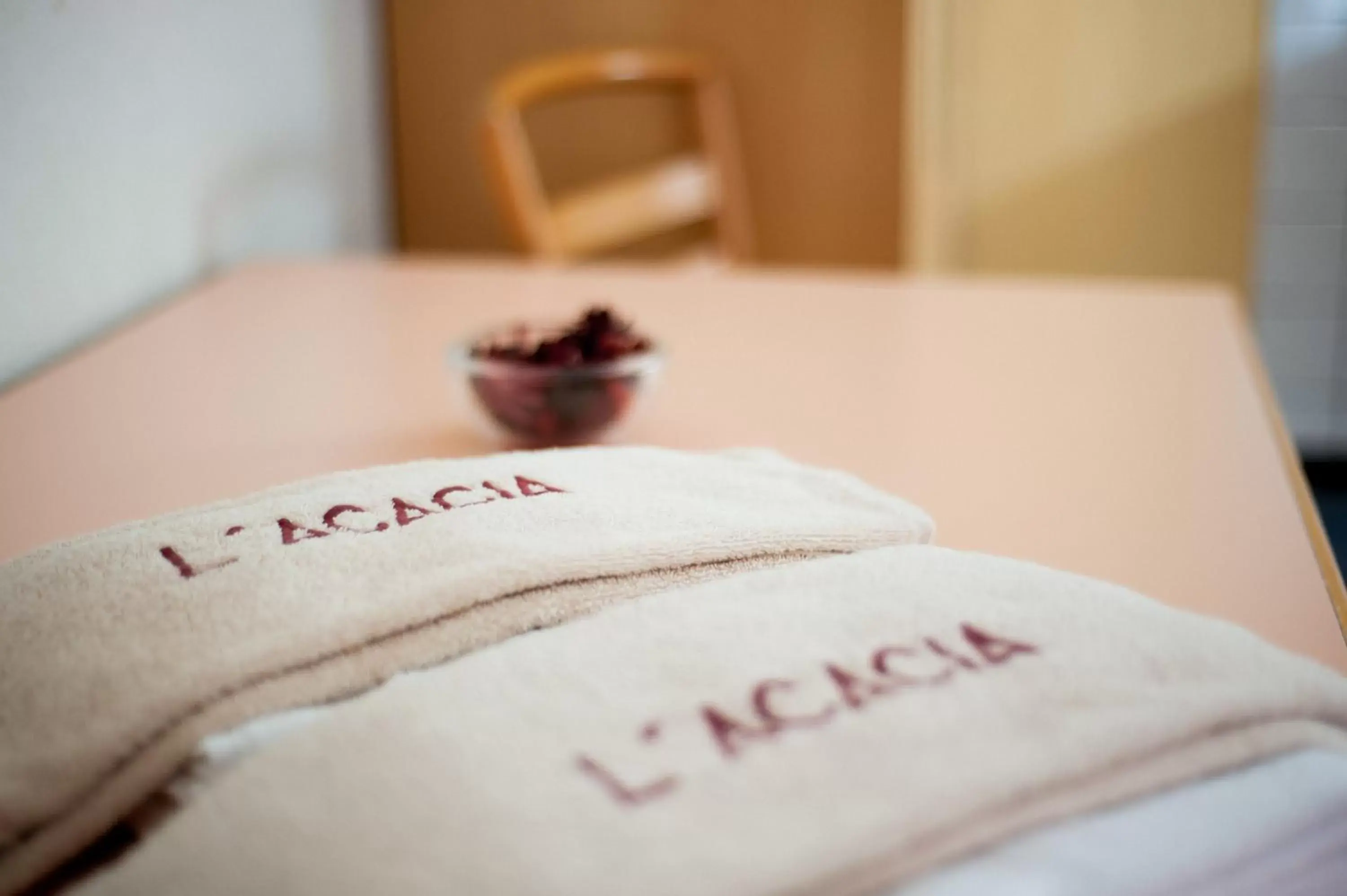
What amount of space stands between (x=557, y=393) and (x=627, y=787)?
0.42 m

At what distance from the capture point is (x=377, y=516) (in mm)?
467

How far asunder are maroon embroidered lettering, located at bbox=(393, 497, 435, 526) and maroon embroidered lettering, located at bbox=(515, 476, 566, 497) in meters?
0.04

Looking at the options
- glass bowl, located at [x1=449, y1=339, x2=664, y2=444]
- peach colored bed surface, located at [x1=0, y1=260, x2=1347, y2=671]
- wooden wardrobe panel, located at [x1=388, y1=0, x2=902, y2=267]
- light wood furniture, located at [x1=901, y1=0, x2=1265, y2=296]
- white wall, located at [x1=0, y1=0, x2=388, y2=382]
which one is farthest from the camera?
light wood furniture, located at [x1=901, y1=0, x2=1265, y2=296]

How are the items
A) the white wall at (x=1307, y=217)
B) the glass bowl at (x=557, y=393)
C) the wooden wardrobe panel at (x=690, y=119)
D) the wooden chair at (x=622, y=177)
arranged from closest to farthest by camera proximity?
the glass bowl at (x=557, y=393)
the wooden chair at (x=622, y=177)
the wooden wardrobe panel at (x=690, y=119)
the white wall at (x=1307, y=217)

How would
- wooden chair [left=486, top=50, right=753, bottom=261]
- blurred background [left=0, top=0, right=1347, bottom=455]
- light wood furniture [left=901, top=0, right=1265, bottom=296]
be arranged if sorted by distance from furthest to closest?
1. light wood furniture [left=901, top=0, right=1265, bottom=296]
2. wooden chair [left=486, top=50, right=753, bottom=261]
3. blurred background [left=0, top=0, right=1347, bottom=455]

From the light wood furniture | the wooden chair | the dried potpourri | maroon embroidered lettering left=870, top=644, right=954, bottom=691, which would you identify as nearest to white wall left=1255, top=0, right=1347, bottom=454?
the light wood furniture

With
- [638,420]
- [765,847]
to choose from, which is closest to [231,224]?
[638,420]

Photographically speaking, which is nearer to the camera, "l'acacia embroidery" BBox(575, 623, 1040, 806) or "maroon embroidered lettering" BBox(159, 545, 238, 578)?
"l'acacia embroidery" BBox(575, 623, 1040, 806)

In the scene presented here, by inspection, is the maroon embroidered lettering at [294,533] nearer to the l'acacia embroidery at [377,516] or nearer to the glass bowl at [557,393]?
the l'acacia embroidery at [377,516]

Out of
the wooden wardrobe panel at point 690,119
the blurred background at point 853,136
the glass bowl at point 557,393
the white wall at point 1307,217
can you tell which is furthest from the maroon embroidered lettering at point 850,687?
the white wall at point 1307,217

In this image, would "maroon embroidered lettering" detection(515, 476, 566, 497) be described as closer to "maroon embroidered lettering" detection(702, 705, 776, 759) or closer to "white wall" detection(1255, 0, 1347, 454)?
"maroon embroidered lettering" detection(702, 705, 776, 759)

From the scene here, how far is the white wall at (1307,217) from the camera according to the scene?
7.22 feet

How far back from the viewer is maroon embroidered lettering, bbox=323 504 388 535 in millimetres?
452

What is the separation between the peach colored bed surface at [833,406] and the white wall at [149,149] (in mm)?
43
